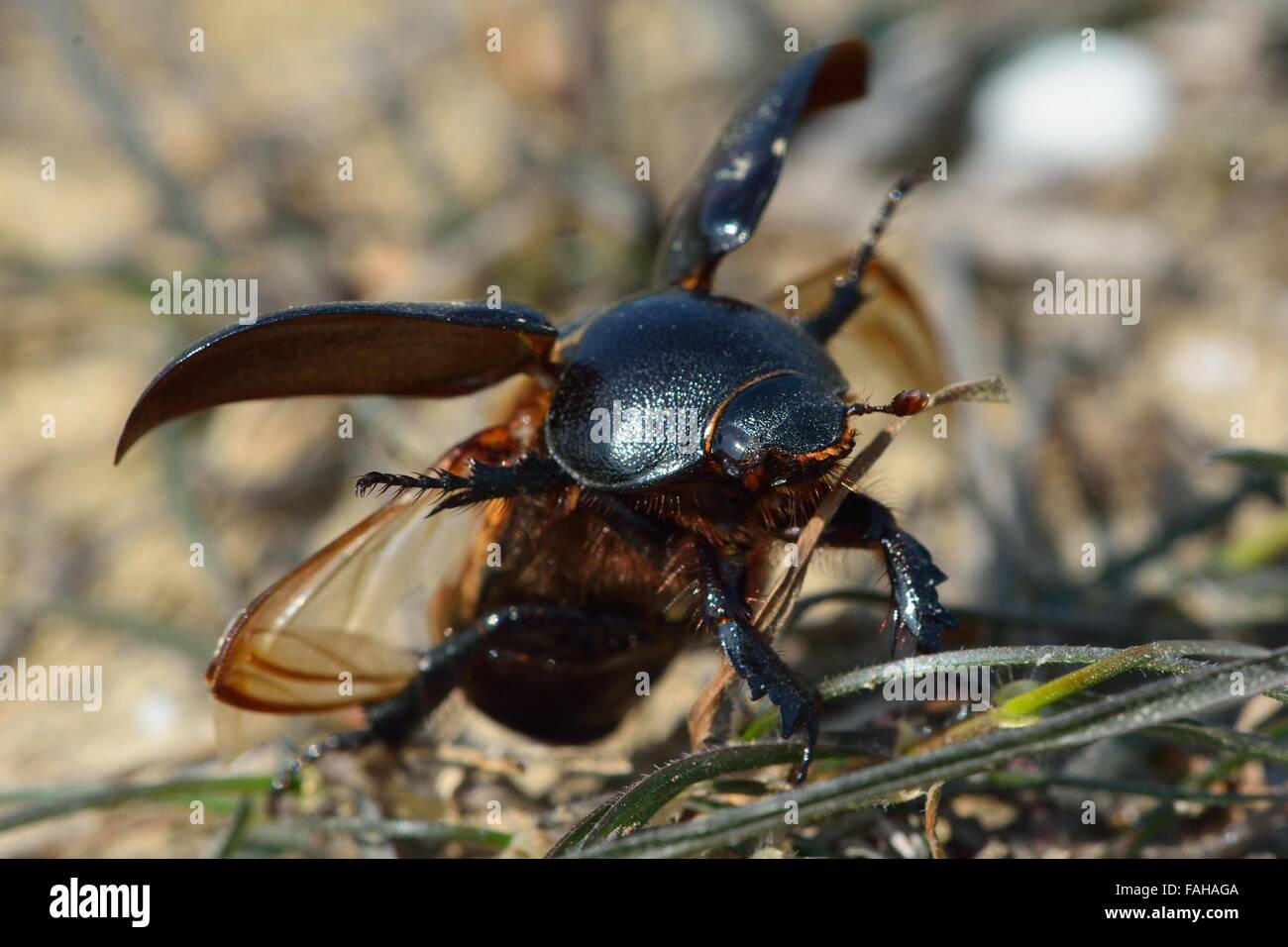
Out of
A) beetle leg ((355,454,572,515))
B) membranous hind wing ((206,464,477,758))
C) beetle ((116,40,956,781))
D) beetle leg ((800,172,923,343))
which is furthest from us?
beetle leg ((800,172,923,343))

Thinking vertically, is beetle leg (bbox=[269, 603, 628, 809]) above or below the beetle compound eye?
below

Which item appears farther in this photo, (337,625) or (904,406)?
(337,625)

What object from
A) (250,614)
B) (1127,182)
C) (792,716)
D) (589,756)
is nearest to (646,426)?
(792,716)

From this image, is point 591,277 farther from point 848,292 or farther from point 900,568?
point 900,568

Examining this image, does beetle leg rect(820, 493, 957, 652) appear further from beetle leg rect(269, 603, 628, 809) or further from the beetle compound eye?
beetle leg rect(269, 603, 628, 809)

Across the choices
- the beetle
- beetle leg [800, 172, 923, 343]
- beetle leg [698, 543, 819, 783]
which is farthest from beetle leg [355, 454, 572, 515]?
beetle leg [800, 172, 923, 343]

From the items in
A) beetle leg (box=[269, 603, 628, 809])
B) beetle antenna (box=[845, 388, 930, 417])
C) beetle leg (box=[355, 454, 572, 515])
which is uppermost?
beetle antenna (box=[845, 388, 930, 417])

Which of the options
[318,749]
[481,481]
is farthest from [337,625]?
[481,481]

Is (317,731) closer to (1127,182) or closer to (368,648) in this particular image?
(368,648)

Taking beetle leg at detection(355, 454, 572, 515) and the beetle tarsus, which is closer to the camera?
beetle leg at detection(355, 454, 572, 515)
